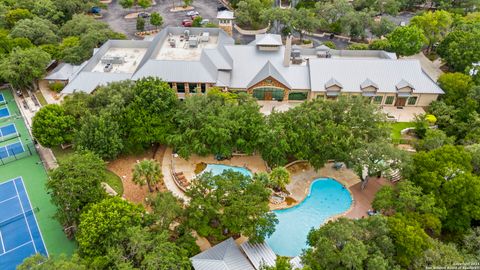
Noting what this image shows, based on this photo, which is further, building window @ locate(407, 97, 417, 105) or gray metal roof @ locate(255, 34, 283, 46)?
gray metal roof @ locate(255, 34, 283, 46)

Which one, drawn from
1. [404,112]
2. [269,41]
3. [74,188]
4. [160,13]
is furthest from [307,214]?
[160,13]

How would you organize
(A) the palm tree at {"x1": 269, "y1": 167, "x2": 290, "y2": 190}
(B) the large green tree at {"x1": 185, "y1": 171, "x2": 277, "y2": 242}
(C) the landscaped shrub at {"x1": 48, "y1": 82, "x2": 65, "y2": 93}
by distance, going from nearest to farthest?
1. (B) the large green tree at {"x1": 185, "y1": 171, "x2": 277, "y2": 242}
2. (A) the palm tree at {"x1": 269, "y1": 167, "x2": 290, "y2": 190}
3. (C) the landscaped shrub at {"x1": 48, "y1": 82, "x2": 65, "y2": 93}

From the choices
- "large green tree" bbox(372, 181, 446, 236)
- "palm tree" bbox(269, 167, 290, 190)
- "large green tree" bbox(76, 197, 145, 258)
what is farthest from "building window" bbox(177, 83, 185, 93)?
"large green tree" bbox(372, 181, 446, 236)

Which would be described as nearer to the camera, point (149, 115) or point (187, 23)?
point (149, 115)

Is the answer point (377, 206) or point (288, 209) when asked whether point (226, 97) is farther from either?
Result: point (377, 206)

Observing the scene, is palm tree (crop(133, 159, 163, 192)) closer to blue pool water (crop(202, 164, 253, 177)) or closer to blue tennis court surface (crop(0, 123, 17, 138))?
blue pool water (crop(202, 164, 253, 177))

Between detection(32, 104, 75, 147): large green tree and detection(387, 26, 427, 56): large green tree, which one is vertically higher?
detection(387, 26, 427, 56): large green tree

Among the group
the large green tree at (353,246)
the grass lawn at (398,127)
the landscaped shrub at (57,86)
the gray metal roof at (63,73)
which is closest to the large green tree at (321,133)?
the grass lawn at (398,127)

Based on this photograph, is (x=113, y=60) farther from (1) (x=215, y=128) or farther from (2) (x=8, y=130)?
(1) (x=215, y=128)
